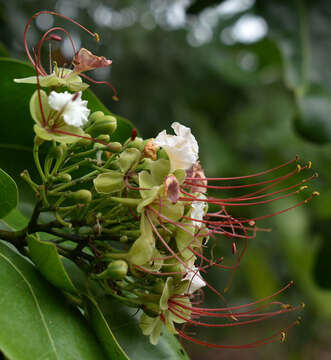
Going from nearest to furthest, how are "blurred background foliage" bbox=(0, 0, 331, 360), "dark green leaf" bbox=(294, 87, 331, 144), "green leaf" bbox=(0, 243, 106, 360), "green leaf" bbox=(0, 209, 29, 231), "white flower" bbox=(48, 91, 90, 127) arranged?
"green leaf" bbox=(0, 243, 106, 360), "white flower" bbox=(48, 91, 90, 127), "green leaf" bbox=(0, 209, 29, 231), "dark green leaf" bbox=(294, 87, 331, 144), "blurred background foliage" bbox=(0, 0, 331, 360)

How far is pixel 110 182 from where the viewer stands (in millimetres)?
928

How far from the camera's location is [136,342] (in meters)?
1.02

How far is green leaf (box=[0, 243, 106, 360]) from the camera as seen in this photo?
2.60 ft

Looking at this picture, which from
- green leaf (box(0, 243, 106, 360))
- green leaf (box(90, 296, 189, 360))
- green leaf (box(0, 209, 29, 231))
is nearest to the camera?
green leaf (box(0, 243, 106, 360))

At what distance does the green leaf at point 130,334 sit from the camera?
1005 mm

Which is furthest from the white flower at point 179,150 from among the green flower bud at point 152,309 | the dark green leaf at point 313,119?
the dark green leaf at point 313,119

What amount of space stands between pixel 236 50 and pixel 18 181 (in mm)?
3001

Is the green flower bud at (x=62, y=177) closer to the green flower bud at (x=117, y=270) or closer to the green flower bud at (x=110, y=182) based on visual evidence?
the green flower bud at (x=110, y=182)

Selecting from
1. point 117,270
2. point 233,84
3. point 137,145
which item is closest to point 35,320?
point 117,270

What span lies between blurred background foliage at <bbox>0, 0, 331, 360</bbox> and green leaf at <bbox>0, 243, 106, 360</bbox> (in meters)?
1.58

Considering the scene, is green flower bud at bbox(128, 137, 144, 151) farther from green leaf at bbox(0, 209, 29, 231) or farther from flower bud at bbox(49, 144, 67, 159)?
green leaf at bbox(0, 209, 29, 231)

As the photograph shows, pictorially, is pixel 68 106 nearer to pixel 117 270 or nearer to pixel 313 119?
pixel 117 270

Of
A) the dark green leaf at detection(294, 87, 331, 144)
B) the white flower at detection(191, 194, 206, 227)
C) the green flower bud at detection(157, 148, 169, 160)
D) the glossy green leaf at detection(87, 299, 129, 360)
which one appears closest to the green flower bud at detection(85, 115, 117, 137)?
the green flower bud at detection(157, 148, 169, 160)

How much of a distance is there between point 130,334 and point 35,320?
0.78 ft
